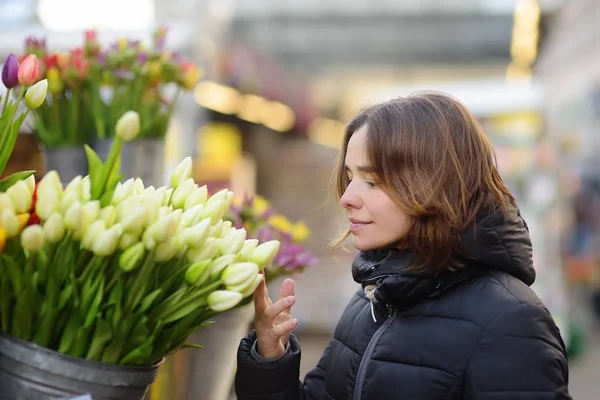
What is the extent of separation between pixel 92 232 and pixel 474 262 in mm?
710

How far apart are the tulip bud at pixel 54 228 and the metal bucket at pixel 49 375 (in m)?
0.14

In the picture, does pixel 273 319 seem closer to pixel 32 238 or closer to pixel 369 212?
pixel 369 212

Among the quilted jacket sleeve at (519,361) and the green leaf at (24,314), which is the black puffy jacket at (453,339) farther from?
the green leaf at (24,314)

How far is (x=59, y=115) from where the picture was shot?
7.23 ft

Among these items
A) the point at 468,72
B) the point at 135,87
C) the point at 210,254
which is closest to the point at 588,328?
the point at 135,87

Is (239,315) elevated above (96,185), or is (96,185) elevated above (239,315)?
(96,185)

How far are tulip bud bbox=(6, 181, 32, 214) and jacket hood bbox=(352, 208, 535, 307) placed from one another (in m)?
0.64

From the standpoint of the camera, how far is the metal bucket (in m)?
1.03

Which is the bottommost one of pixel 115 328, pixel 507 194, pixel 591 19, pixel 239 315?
pixel 239 315

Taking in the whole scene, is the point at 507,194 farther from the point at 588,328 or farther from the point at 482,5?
the point at 482,5

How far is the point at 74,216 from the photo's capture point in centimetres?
104

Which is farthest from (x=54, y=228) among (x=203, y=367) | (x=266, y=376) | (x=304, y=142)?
(x=304, y=142)

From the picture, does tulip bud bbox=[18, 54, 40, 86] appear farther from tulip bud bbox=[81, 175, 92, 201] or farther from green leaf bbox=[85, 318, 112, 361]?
green leaf bbox=[85, 318, 112, 361]

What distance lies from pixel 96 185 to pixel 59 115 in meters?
1.17
